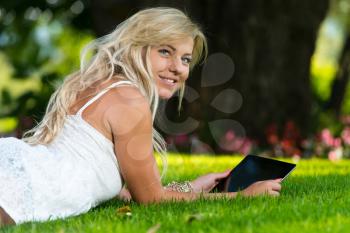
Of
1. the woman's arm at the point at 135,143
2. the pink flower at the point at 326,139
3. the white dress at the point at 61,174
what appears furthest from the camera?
the pink flower at the point at 326,139

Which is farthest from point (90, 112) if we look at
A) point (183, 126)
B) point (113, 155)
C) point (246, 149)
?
point (183, 126)

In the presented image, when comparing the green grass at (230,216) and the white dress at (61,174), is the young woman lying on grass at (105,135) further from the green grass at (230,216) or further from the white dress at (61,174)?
the green grass at (230,216)

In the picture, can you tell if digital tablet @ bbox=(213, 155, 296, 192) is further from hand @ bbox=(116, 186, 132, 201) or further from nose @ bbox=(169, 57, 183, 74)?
nose @ bbox=(169, 57, 183, 74)

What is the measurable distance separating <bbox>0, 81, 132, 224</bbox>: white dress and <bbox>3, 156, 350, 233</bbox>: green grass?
0.13 m

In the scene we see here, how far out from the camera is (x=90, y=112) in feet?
14.5

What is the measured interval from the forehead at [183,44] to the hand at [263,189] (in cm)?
96

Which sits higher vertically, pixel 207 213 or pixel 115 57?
pixel 115 57

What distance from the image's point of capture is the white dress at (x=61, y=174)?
405cm

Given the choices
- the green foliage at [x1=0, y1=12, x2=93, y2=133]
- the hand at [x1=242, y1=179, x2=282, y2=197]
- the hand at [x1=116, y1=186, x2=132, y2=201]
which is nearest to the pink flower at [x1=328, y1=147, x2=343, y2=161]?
the green foliage at [x1=0, y1=12, x2=93, y2=133]

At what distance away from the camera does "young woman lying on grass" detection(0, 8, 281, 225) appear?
4.12 metres

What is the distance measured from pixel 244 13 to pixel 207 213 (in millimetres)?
7620

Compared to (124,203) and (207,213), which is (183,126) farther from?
(207,213)

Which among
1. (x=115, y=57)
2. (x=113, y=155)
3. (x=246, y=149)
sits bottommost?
(x=246, y=149)

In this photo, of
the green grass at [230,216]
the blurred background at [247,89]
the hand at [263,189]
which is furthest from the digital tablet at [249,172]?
the blurred background at [247,89]
